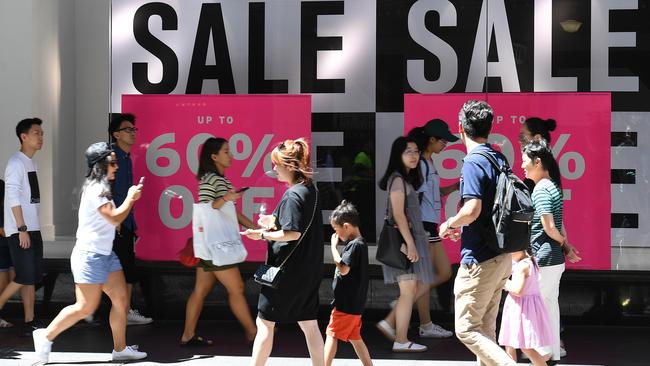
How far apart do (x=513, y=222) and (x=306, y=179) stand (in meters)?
1.36

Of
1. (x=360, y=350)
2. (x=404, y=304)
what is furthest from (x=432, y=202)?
(x=360, y=350)

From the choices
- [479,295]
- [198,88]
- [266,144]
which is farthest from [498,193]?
[198,88]

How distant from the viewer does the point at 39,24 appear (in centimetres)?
917

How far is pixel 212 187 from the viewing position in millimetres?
7574

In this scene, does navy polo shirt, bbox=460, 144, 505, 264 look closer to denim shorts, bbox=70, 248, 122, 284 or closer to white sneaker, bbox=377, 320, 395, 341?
white sneaker, bbox=377, 320, 395, 341

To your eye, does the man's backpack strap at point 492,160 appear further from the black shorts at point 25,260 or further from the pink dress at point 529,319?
the black shorts at point 25,260

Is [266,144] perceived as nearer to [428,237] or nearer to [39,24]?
[428,237]

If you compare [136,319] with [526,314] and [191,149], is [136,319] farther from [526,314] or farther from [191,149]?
[526,314]

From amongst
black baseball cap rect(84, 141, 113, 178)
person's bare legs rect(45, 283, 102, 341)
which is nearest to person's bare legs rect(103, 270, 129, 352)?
person's bare legs rect(45, 283, 102, 341)

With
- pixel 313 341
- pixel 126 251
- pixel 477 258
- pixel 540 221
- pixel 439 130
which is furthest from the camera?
pixel 126 251

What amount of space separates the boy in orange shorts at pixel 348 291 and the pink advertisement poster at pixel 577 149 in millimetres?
2197

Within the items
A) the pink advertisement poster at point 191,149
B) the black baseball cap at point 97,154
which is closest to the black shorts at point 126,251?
the pink advertisement poster at point 191,149

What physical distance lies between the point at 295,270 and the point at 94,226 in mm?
1794

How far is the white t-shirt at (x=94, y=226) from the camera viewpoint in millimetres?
A: 6762
